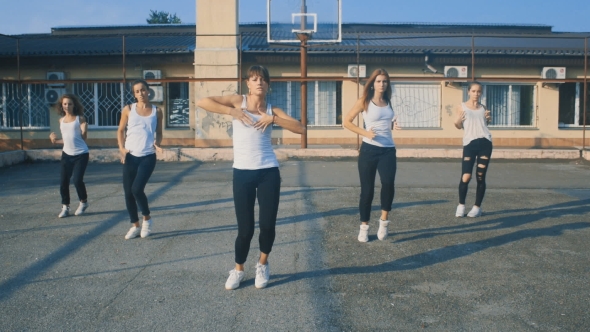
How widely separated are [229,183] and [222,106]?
610 cm

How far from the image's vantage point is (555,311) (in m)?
4.00

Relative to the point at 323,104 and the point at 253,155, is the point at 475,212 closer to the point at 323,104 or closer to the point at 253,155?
the point at 253,155

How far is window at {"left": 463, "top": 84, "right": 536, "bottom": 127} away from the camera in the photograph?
18531 mm

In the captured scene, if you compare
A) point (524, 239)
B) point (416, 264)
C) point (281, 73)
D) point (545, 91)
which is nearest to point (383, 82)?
point (416, 264)

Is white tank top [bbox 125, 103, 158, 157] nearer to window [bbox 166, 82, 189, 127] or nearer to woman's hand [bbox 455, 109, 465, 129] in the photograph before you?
woman's hand [bbox 455, 109, 465, 129]

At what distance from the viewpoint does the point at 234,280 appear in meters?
4.48

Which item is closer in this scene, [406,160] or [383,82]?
[383,82]

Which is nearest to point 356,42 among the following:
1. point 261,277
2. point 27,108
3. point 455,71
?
point 455,71

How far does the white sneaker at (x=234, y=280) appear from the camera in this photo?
4.46m

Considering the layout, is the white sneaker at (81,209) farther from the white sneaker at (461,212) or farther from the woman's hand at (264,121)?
the white sneaker at (461,212)

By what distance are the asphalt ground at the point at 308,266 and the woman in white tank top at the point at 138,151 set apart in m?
0.33

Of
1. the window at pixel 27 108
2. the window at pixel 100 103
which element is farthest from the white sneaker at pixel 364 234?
the window at pixel 27 108

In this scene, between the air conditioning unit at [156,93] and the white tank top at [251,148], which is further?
the air conditioning unit at [156,93]

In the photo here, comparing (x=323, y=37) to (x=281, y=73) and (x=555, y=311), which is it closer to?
(x=281, y=73)
